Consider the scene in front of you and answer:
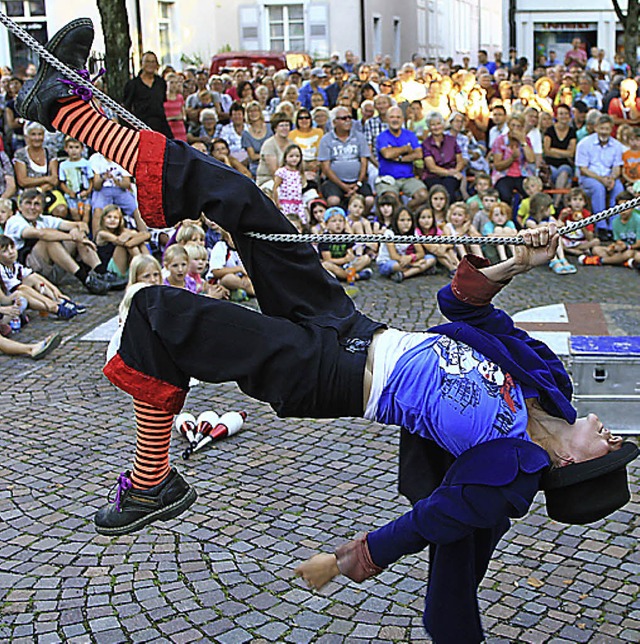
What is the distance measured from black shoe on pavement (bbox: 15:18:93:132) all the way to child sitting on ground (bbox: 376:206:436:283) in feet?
21.0

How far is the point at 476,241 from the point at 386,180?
811cm

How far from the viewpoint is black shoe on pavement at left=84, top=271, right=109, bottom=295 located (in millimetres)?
9523

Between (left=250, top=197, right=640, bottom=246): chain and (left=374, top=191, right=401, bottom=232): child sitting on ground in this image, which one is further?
(left=374, top=191, right=401, bottom=232): child sitting on ground

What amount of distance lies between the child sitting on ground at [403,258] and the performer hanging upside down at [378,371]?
636cm

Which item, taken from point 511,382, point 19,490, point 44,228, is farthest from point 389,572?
point 44,228

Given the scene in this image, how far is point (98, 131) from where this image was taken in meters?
3.43

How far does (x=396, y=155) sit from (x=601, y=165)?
2.33 meters

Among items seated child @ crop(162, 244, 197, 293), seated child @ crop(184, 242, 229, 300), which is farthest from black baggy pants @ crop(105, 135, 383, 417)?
seated child @ crop(184, 242, 229, 300)

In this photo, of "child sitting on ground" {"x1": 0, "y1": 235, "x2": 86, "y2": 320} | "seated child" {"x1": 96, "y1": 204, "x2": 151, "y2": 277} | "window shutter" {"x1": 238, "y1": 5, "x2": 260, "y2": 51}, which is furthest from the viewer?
"window shutter" {"x1": 238, "y1": 5, "x2": 260, "y2": 51}

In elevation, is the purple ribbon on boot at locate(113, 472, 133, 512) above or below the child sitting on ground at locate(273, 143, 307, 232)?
below

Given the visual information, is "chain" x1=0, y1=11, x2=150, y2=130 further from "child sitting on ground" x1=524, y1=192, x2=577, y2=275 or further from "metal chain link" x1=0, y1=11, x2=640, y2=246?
"child sitting on ground" x1=524, y1=192, x2=577, y2=275

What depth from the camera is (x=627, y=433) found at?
5934 millimetres

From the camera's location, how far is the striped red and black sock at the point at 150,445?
3.43 m

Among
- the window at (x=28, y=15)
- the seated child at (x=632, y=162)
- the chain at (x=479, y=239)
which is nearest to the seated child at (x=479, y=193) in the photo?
the seated child at (x=632, y=162)
